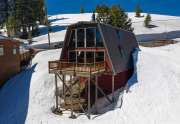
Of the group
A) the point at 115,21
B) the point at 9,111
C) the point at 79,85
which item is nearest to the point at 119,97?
the point at 79,85

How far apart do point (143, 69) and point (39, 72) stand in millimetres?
10075

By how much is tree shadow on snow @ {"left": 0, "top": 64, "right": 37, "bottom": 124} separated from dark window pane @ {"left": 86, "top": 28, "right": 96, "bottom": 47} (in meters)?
6.73

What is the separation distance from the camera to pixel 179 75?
24938 millimetres

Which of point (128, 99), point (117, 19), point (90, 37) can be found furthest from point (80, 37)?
point (117, 19)

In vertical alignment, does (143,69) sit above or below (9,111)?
above

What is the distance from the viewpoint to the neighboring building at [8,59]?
94.0ft

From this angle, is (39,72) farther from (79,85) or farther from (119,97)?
(119,97)

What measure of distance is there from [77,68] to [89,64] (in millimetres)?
986

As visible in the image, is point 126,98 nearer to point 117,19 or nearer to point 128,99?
point 128,99

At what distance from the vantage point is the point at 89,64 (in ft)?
77.8

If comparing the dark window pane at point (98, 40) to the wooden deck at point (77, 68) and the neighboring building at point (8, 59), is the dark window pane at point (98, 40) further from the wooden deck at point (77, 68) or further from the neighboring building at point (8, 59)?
the neighboring building at point (8, 59)

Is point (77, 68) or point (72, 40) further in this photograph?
point (72, 40)

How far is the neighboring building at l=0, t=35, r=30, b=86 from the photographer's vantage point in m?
28.7

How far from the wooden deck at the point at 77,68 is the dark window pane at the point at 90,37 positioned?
222 cm
